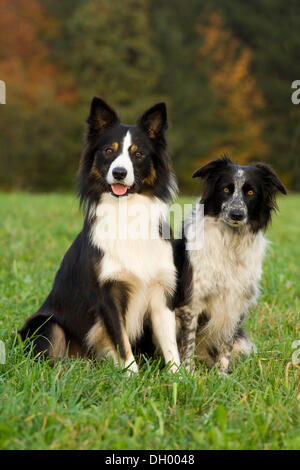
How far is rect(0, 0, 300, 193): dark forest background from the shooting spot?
72.0 feet

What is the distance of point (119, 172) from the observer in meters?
3.34

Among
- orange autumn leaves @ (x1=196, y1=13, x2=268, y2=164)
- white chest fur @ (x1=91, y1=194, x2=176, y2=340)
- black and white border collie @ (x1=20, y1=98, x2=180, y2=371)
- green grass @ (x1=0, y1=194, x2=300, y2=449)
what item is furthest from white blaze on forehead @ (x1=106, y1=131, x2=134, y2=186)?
orange autumn leaves @ (x1=196, y1=13, x2=268, y2=164)

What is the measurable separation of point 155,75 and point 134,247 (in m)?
21.3

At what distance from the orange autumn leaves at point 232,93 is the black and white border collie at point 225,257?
1933 cm

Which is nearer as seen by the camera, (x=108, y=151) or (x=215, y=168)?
(x=108, y=151)

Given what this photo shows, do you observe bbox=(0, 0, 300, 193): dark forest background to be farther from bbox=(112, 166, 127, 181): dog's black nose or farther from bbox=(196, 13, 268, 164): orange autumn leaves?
bbox=(112, 166, 127, 181): dog's black nose

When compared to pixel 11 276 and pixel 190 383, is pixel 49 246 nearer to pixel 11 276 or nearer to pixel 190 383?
pixel 11 276

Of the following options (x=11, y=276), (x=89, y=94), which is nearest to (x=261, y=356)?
(x=11, y=276)

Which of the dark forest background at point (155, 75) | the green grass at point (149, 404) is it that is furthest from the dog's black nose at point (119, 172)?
the dark forest background at point (155, 75)

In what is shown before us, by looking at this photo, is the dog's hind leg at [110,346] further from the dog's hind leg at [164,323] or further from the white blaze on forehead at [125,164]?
the white blaze on forehead at [125,164]

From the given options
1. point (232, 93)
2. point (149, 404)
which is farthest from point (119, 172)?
point (232, 93)

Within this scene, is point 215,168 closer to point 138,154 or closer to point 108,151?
point 138,154

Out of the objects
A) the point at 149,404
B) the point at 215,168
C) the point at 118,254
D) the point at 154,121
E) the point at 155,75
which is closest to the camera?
the point at 149,404
